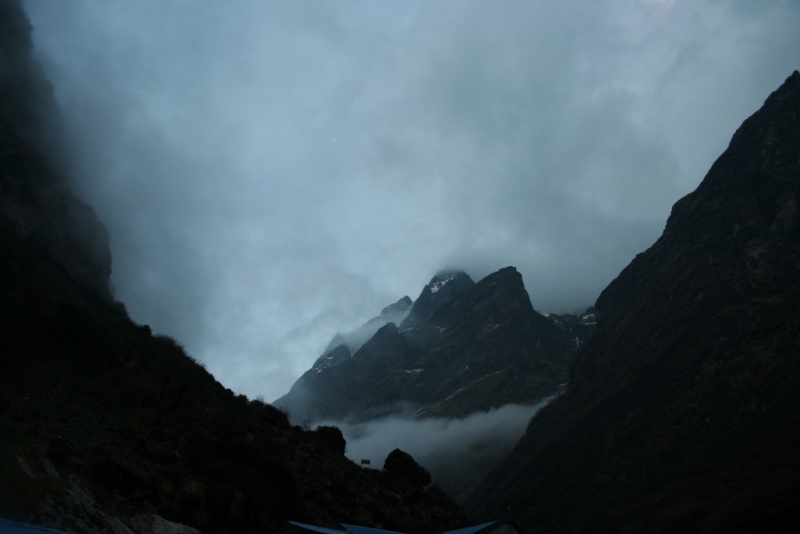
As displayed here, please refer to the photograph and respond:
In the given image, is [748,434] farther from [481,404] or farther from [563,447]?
[481,404]

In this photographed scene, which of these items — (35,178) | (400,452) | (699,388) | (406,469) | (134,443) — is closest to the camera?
(134,443)

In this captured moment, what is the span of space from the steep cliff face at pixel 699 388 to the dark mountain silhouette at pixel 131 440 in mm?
42881

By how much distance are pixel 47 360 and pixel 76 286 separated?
2140 centimetres

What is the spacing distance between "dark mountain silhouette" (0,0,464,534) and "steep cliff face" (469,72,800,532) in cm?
4288

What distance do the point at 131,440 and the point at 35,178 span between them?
52.3 meters

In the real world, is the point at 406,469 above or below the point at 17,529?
above

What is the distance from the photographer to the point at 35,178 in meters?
62.2

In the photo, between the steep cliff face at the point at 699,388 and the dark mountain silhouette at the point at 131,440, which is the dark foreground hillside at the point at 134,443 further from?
the steep cliff face at the point at 699,388

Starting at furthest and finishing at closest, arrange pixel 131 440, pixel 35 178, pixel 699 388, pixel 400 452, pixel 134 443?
pixel 699 388
pixel 35 178
pixel 400 452
pixel 131 440
pixel 134 443

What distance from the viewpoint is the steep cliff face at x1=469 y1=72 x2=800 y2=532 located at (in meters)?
69.2

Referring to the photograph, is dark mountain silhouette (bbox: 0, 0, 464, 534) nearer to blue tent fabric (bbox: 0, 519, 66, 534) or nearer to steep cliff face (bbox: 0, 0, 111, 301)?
steep cliff face (bbox: 0, 0, 111, 301)

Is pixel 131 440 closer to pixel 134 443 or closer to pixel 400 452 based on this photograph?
pixel 134 443

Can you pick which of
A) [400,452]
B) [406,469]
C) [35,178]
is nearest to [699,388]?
[400,452]

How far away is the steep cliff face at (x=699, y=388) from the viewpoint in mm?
69250
